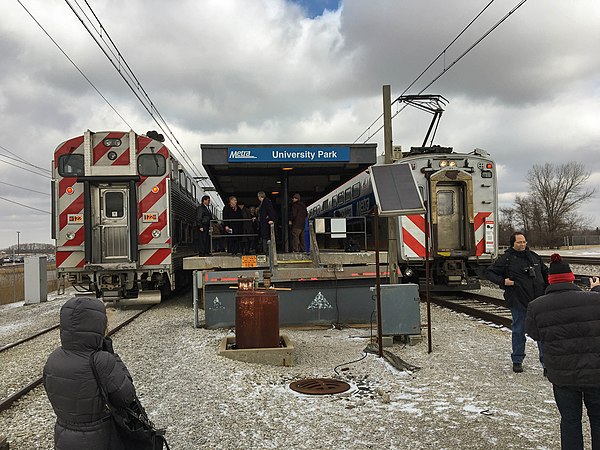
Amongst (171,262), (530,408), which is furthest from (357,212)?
(530,408)

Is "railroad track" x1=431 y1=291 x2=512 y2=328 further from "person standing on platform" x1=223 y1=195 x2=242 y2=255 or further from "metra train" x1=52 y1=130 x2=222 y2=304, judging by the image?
"metra train" x1=52 y1=130 x2=222 y2=304

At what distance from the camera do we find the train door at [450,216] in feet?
45.5

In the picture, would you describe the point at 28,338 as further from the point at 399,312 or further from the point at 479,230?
the point at 479,230

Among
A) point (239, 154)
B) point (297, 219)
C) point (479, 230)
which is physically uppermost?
point (239, 154)

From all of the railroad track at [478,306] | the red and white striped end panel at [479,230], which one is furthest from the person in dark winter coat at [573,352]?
the red and white striped end panel at [479,230]

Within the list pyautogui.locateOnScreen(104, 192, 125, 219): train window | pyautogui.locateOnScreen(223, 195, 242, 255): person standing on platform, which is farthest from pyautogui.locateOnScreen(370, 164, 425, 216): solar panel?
pyautogui.locateOnScreen(104, 192, 125, 219): train window

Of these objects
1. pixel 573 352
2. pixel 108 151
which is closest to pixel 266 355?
pixel 573 352

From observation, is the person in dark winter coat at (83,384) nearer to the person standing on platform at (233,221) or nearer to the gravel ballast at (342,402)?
the gravel ballast at (342,402)

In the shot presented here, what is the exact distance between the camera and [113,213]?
40.2ft

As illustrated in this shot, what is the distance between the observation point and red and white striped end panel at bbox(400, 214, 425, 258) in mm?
13758

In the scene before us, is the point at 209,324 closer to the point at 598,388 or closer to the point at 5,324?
the point at 5,324

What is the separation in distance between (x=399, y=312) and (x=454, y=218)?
644cm

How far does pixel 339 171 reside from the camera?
13.3m

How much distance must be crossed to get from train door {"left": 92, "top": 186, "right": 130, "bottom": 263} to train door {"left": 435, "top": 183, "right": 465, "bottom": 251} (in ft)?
26.2
